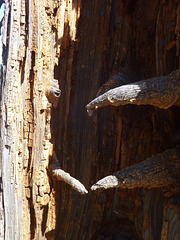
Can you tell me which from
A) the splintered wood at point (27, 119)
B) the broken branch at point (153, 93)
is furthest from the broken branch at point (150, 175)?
the splintered wood at point (27, 119)

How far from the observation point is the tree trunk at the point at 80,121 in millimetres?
1433

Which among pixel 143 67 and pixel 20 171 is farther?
pixel 143 67

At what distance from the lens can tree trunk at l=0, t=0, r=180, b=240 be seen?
1.43 meters

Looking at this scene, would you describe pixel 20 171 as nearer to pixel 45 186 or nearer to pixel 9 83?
pixel 45 186

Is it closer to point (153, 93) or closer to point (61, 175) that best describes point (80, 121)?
point (61, 175)

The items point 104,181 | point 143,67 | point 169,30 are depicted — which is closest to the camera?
point 104,181

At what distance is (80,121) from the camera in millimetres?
1733

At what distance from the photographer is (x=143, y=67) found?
1.68m

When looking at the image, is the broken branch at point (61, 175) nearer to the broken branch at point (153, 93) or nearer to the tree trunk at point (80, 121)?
the tree trunk at point (80, 121)

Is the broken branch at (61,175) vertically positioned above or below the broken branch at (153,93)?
below

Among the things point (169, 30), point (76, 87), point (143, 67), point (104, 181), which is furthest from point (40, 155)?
point (169, 30)

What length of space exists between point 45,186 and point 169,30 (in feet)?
3.28

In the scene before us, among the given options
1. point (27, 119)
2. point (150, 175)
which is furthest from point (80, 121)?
point (150, 175)

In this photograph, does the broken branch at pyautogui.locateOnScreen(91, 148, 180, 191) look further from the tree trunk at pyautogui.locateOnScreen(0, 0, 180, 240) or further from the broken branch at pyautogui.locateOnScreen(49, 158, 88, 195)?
the broken branch at pyautogui.locateOnScreen(49, 158, 88, 195)
